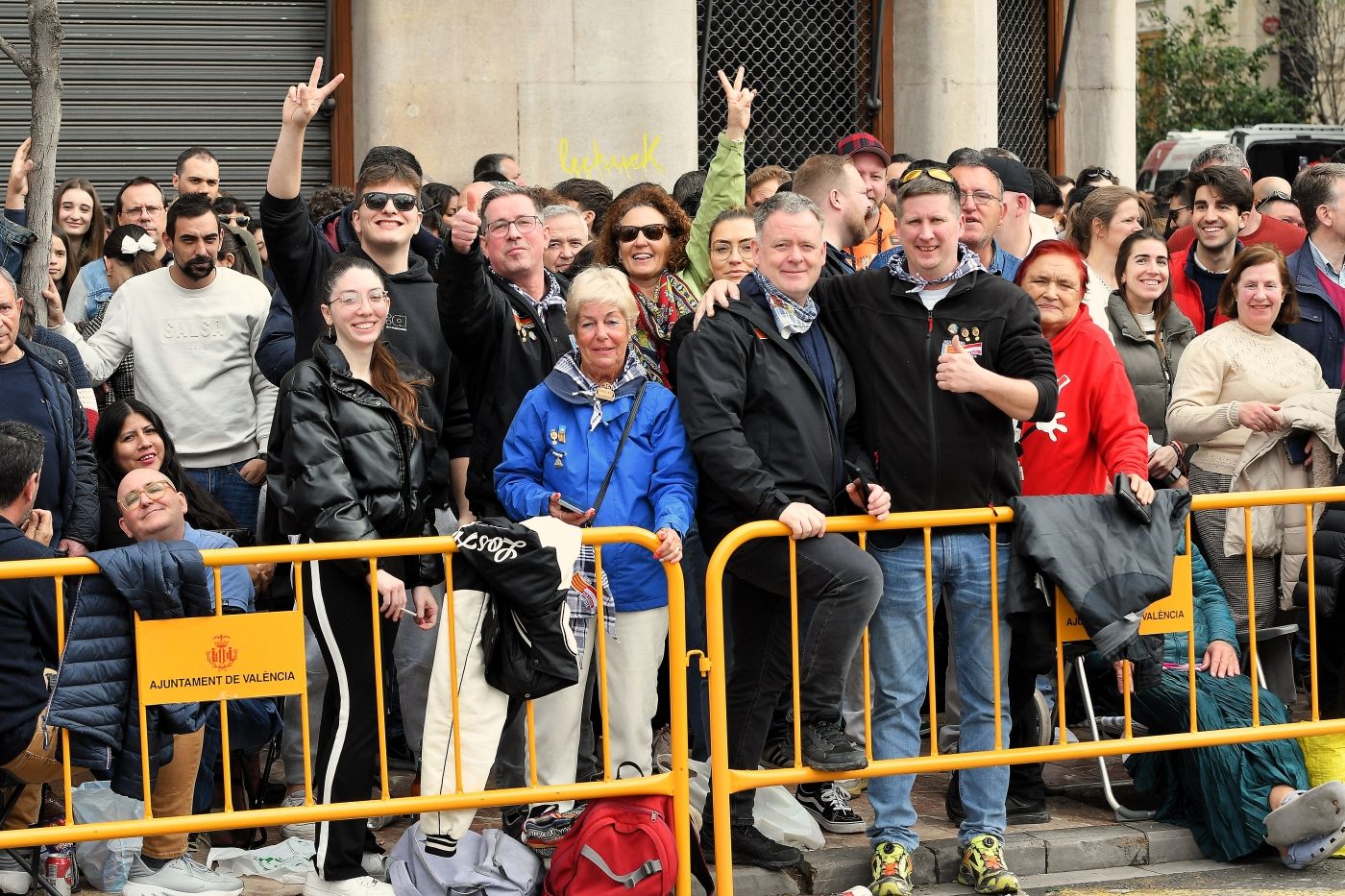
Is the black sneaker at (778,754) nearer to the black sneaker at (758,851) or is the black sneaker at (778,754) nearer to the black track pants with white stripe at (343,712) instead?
the black sneaker at (758,851)

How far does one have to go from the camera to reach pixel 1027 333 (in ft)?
20.6

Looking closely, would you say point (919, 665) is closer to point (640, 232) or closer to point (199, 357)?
point (640, 232)

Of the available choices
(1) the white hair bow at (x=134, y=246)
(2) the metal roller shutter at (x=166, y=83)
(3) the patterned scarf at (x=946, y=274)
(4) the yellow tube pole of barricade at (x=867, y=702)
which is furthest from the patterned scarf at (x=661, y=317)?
(2) the metal roller shutter at (x=166, y=83)

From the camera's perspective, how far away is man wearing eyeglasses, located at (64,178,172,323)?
8.62 metres

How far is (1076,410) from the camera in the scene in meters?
6.83

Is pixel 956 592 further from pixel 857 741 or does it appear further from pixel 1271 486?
pixel 1271 486

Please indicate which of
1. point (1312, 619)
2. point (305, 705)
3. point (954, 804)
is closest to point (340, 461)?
point (305, 705)

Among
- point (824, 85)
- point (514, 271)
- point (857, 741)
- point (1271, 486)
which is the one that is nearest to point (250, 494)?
point (514, 271)

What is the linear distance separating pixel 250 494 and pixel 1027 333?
3527mm

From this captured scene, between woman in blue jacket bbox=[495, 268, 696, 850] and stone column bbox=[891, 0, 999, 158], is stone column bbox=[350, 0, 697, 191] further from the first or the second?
woman in blue jacket bbox=[495, 268, 696, 850]

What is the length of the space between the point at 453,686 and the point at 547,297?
1.76m

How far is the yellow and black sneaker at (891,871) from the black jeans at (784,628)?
0.48 metres

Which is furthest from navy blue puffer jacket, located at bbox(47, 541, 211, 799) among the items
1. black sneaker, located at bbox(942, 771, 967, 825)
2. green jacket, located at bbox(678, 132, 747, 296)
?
black sneaker, located at bbox(942, 771, 967, 825)

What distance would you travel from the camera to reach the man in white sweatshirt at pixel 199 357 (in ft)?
25.8
